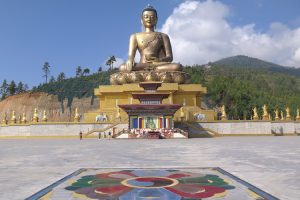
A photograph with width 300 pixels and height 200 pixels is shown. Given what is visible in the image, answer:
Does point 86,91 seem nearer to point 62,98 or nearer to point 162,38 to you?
point 62,98

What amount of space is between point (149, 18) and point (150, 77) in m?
6.68

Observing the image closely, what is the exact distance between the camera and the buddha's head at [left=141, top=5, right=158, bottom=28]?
3688 centimetres

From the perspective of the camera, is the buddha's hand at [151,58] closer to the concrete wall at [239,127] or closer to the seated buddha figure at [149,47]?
the seated buddha figure at [149,47]

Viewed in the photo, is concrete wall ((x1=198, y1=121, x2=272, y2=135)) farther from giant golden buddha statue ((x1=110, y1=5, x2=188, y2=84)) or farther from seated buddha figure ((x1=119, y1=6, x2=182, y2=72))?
seated buddha figure ((x1=119, y1=6, x2=182, y2=72))

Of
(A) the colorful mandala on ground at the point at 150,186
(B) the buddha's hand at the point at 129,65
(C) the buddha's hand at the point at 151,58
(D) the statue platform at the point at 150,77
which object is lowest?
(A) the colorful mandala on ground at the point at 150,186

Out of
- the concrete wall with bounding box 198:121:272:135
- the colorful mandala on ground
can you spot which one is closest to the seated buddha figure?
the concrete wall with bounding box 198:121:272:135

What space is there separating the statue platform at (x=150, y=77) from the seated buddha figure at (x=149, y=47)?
635 mm

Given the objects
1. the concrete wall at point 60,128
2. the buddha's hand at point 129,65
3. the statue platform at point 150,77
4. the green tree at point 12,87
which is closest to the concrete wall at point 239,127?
the statue platform at point 150,77

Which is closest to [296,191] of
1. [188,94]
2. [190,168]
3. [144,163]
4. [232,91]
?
[190,168]

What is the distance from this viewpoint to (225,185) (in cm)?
684

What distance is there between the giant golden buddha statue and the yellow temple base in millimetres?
1195

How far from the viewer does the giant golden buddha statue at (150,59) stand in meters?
35.3

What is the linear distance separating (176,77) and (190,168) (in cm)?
2698

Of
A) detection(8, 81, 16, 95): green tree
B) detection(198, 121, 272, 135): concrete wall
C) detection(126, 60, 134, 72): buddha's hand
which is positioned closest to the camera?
detection(198, 121, 272, 135): concrete wall
